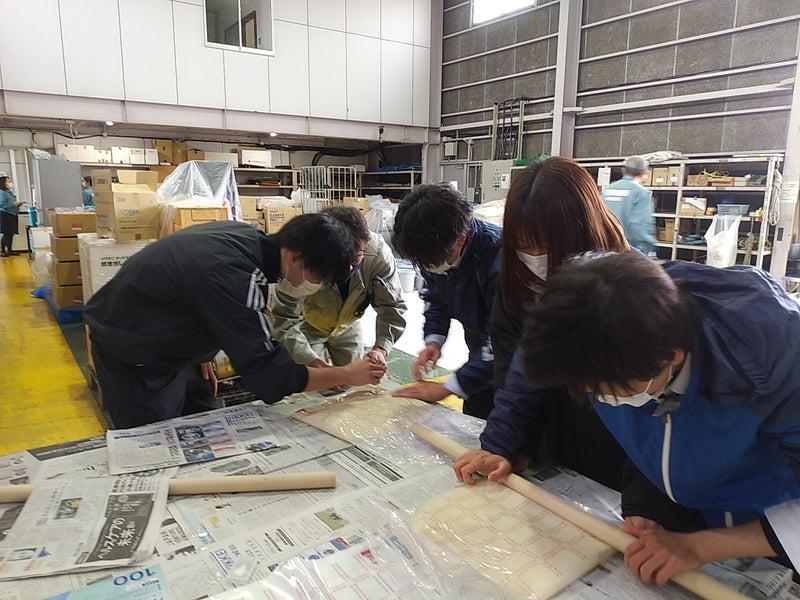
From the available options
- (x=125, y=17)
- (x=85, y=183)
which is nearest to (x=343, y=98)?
(x=125, y=17)

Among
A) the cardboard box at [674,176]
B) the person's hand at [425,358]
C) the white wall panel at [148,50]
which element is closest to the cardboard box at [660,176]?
the cardboard box at [674,176]

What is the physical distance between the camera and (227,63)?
7.89 meters

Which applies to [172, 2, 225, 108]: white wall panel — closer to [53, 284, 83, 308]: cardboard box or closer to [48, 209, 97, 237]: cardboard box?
[48, 209, 97, 237]: cardboard box

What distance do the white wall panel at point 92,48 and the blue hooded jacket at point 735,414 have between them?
8.06m

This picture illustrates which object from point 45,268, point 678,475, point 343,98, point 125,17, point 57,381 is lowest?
point 57,381

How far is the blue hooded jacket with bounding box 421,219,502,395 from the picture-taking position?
1671 mm

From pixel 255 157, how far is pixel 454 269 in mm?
8518

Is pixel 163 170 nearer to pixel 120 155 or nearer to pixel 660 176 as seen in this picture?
pixel 120 155

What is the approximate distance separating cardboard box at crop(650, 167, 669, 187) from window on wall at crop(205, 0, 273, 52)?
5.83 meters

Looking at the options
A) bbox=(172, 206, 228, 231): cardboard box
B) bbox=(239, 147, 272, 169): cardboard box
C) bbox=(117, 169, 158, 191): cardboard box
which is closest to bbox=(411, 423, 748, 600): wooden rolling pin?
bbox=(172, 206, 228, 231): cardboard box

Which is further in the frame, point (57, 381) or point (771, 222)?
point (771, 222)

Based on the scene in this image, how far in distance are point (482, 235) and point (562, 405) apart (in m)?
0.57

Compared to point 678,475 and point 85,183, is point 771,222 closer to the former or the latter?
point 678,475

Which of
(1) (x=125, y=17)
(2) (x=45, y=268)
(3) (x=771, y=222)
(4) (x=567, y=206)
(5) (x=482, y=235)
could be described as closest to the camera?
(4) (x=567, y=206)
